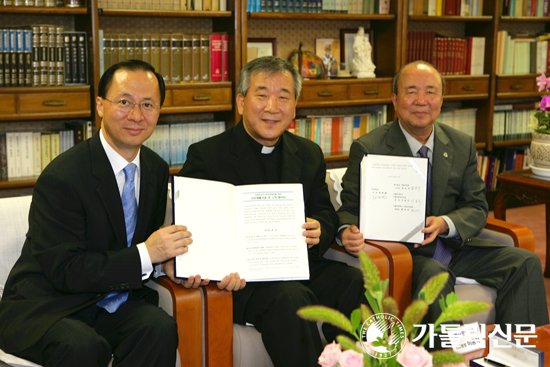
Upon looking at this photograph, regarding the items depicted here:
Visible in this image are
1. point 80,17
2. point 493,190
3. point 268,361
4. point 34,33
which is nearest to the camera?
point 268,361

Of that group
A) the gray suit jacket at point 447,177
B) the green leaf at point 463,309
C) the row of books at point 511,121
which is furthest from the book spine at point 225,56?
the green leaf at point 463,309

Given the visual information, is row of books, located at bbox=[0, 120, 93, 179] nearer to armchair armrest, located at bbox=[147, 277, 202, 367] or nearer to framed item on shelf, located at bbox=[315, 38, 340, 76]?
framed item on shelf, located at bbox=[315, 38, 340, 76]

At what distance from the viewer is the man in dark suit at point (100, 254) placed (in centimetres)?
194

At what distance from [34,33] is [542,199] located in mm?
3048

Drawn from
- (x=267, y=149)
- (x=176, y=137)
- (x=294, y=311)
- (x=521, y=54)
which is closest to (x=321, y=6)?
(x=176, y=137)

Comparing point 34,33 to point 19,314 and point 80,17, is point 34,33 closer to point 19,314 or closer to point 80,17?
point 80,17

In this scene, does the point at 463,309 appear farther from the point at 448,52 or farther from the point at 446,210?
the point at 448,52

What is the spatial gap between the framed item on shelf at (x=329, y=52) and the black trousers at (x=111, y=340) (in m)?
2.98

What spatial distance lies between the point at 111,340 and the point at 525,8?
4.67 metres

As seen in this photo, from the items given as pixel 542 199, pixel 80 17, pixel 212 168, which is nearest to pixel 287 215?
pixel 212 168

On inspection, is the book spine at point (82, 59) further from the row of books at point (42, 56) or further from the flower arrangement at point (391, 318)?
the flower arrangement at point (391, 318)

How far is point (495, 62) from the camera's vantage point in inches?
203

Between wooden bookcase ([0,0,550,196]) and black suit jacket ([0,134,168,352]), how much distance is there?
5.50ft

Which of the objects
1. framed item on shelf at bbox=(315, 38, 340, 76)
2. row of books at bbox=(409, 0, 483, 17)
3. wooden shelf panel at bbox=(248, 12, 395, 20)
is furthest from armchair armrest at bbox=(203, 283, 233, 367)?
row of books at bbox=(409, 0, 483, 17)
